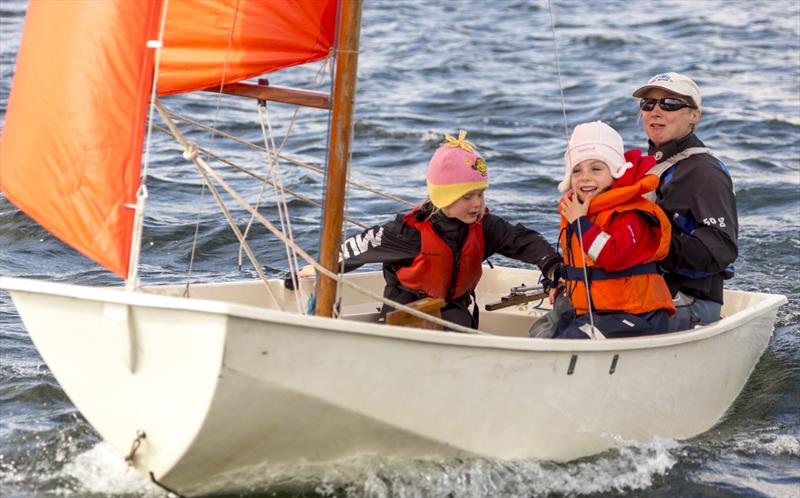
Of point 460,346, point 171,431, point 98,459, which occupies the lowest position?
point 98,459

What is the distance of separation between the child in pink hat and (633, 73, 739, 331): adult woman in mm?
816

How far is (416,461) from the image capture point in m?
3.91

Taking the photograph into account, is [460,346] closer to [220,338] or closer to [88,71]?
[220,338]

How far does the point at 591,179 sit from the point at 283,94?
1.17 meters

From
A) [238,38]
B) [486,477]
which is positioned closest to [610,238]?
[486,477]

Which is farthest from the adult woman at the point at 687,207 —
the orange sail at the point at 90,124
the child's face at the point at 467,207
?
the orange sail at the point at 90,124

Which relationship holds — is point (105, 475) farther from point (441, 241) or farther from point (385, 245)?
point (441, 241)

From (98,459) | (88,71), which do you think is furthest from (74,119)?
(98,459)

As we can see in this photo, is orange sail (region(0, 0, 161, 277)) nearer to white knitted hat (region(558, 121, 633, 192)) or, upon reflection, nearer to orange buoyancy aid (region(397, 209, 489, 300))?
orange buoyancy aid (region(397, 209, 489, 300))

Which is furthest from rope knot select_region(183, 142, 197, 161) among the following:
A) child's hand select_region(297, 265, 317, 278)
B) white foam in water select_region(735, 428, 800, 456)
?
white foam in water select_region(735, 428, 800, 456)

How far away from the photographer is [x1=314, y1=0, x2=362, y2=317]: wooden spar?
383 centimetres

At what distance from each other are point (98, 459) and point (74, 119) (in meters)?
1.36

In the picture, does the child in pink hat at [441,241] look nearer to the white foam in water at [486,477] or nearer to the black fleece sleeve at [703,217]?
the white foam in water at [486,477]

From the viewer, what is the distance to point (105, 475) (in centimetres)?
409
